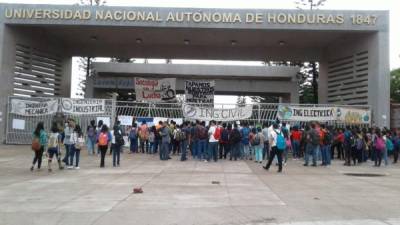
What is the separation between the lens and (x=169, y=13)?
2647 cm

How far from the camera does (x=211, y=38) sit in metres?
29.9

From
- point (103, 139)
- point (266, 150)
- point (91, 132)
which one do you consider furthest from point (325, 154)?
point (91, 132)

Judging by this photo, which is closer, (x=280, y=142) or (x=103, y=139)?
(x=280, y=142)

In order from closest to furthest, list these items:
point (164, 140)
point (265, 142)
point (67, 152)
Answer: point (67, 152)
point (164, 140)
point (265, 142)

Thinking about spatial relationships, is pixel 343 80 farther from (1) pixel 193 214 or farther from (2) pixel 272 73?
(1) pixel 193 214

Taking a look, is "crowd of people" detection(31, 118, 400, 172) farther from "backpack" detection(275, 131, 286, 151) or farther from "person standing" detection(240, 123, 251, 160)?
"backpack" detection(275, 131, 286, 151)

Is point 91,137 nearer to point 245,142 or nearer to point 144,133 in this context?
point 144,133

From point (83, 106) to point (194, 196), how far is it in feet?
52.2

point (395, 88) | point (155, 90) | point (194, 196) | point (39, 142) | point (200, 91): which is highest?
point (395, 88)

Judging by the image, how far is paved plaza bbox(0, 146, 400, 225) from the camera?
8.77 m

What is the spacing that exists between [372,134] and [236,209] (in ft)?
46.3

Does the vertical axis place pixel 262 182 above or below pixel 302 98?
below

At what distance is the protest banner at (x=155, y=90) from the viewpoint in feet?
94.7

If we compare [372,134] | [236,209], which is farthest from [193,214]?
[372,134]
